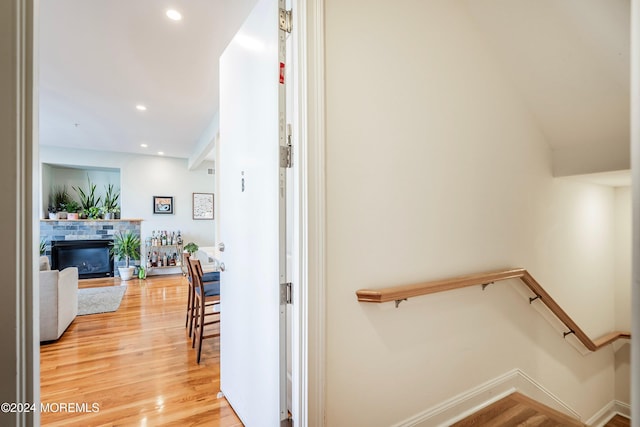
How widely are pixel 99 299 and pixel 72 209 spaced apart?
2.72m

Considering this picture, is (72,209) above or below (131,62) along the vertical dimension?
below

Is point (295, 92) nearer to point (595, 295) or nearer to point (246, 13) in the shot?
point (246, 13)

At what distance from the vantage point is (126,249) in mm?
6066

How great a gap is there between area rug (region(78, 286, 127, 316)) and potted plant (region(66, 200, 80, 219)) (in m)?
1.69

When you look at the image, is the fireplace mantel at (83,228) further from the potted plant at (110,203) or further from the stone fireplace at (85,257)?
the potted plant at (110,203)

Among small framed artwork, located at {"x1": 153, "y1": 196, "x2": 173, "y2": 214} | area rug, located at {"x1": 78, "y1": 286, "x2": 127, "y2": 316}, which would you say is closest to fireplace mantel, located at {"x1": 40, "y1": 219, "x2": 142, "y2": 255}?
small framed artwork, located at {"x1": 153, "y1": 196, "x2": 173, "y2": 214}

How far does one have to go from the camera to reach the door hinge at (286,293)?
131 centimetres

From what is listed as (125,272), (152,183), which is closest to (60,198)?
(152,183)

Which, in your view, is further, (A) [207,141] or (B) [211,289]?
(A) [207,141]

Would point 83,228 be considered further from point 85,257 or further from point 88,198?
point 88,198

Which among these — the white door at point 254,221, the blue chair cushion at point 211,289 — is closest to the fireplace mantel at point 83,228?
the blue chair cushion at point 211,289

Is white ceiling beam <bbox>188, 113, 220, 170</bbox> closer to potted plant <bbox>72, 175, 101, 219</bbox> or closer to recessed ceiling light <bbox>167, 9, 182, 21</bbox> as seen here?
recessed ceiling light <bbox>167, 9, 182, 21</bbox>

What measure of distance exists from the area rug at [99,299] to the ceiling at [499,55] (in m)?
2.76

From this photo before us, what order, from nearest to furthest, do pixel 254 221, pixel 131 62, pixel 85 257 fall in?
pixel 254 221, pixel 131 62, pixel 85 257
